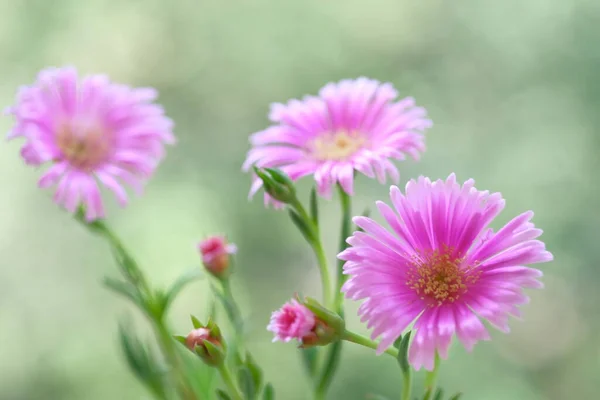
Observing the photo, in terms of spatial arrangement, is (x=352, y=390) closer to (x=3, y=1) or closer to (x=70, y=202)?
(x=70, y=202)

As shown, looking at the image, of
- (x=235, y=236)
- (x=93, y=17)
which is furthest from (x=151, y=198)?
(x=93, y=17)

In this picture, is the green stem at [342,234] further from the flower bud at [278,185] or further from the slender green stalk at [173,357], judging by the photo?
the slender green stalk at [173,357]

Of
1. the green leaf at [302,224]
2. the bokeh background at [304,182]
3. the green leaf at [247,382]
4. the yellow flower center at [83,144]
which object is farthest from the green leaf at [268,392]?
the bokeh background at [304,182]

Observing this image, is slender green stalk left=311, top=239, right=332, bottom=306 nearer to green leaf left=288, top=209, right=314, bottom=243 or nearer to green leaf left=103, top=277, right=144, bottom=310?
green leaf left=288, top=209, right=314, bottom=243

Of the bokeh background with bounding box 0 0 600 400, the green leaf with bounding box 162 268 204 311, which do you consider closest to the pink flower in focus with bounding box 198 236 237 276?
the green leaf with bounding box 162 268 204 311

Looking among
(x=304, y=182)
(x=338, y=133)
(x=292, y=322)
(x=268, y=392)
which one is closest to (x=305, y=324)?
(x=292, y=322)

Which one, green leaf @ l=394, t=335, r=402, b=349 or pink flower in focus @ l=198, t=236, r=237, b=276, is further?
pink flower in focus @ l=198, t=236, r=237, b=276
